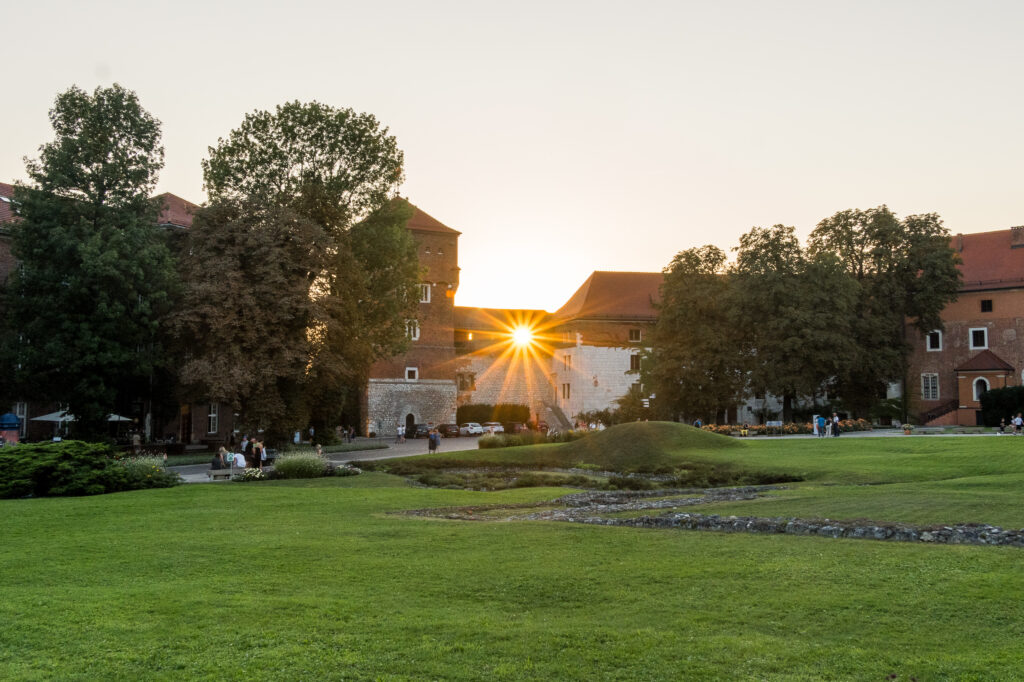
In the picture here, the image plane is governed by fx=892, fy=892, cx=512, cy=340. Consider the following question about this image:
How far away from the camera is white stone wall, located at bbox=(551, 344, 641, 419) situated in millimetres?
71438

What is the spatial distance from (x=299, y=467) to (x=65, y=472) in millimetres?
7507

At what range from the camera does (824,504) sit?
53.1 ft

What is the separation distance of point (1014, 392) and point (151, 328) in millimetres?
43925

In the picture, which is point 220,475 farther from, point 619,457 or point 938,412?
point 938,412

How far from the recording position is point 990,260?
2484 inches

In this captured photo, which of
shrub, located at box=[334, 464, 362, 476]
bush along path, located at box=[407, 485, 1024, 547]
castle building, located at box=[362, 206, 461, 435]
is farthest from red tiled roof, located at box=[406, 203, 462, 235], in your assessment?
bush along path, located at box=[407, 485, 1024, 547]

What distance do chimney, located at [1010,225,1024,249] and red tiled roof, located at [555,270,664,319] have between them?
26628mm

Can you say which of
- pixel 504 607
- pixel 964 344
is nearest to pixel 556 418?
pixel 964 344

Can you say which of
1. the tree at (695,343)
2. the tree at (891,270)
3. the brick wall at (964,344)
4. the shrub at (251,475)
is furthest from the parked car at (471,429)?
the shrub at (251,475)

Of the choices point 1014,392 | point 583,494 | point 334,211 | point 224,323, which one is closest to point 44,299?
point 224,323

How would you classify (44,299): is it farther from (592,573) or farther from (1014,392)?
(1014,392)

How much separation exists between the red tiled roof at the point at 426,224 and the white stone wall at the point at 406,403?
12242mm

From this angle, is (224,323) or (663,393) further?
(663,393)

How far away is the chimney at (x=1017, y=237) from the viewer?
205 ft
